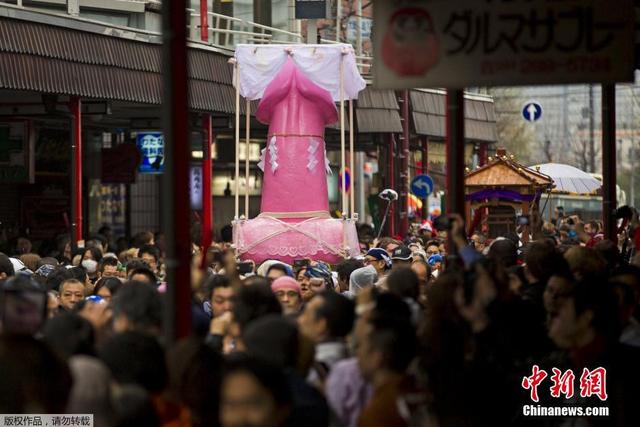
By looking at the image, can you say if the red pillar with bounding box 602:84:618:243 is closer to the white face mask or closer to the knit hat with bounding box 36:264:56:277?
the knit hat with bounding box 36:264:56:277

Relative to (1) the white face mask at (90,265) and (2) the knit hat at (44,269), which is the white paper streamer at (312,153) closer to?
(1) the white face mask at (90,265)

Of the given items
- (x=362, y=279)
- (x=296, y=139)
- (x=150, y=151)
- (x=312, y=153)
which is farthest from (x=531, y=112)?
(x=362, y=279)

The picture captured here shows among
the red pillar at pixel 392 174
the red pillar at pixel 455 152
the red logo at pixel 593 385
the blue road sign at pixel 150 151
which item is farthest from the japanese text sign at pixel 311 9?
the red logo at pixel 593 385

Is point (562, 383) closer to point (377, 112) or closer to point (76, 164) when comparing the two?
point (76, 164)

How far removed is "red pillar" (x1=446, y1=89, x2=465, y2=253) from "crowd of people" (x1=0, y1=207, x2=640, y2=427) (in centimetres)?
29

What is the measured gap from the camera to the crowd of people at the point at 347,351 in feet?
23.1

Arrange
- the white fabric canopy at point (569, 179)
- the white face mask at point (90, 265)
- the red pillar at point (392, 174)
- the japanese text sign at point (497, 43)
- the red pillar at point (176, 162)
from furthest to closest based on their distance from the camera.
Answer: the red pillar at point (392, 174)
the white fabric canopy at point (569, 179)
the white face mask at point (90, 265)
the japanese text sign at point (497, 43)
the red pillar at point (176, 162)

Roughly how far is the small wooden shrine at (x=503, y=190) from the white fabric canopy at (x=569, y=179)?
4.09 meters

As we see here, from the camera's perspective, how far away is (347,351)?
840 centimetres

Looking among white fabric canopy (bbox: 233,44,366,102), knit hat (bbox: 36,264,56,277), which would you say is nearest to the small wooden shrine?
white fabric canopy (bbox: 233,44,366,102)

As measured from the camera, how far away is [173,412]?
24.3 ft

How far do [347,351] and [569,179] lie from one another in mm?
21924

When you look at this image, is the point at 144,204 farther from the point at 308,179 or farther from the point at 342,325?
the point at 342,325

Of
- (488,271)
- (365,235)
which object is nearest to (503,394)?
(488,271)
